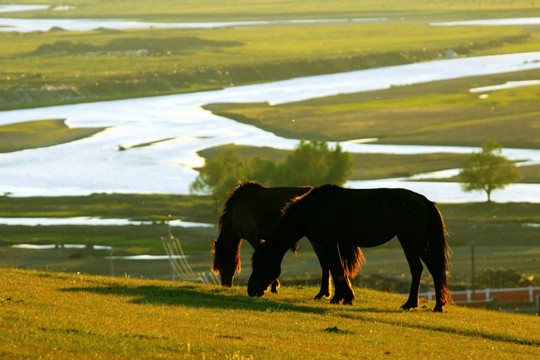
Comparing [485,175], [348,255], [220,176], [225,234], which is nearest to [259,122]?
[220,176]

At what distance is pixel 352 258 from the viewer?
764 inches

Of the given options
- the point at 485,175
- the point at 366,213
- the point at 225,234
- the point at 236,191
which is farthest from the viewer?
the point at 485,175

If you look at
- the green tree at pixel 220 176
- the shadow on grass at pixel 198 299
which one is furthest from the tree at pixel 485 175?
the shadow on grass at pixel 198 299

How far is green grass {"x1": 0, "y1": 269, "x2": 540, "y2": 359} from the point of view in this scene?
12.2 meters

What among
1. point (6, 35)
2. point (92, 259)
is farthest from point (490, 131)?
point (6, 35)

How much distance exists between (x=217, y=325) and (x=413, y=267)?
5425 millimetres

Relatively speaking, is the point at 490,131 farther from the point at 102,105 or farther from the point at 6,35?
the point at 6,35

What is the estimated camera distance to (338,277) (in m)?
19.0

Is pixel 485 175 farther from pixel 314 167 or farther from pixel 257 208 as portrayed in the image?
pixel 257 208

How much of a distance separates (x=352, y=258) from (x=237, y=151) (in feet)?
188

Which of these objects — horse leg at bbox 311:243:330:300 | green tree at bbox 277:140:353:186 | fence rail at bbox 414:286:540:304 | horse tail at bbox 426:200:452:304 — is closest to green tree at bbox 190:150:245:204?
green tree at bbox 277:140:353:186

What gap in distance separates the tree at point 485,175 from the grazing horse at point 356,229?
43541 mm

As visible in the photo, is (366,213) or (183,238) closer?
(366,213)

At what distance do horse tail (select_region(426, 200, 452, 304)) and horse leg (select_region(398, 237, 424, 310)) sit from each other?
251mm
